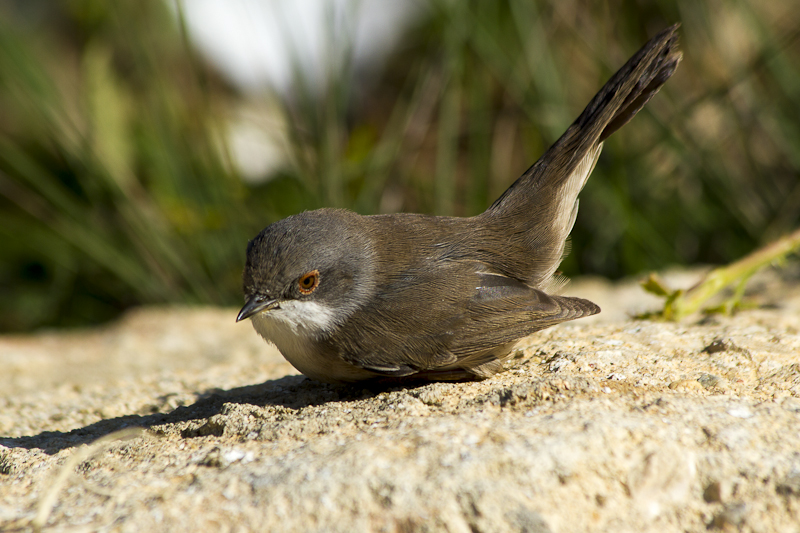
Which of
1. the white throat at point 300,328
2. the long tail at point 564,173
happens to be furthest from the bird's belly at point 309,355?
the long tail at point 564,173

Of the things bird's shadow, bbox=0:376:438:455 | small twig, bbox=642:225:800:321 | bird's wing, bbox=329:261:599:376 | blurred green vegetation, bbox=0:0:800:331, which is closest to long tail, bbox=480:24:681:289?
bird's wing, bbox=329:261:599:376

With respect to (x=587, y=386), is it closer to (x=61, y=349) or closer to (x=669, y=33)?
(x=669, y=33)

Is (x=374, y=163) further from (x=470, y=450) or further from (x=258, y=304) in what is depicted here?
(x=470, y=450)

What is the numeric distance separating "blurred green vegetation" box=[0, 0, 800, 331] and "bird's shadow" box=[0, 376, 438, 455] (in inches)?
90.7

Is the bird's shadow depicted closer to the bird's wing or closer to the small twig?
the bird's wing

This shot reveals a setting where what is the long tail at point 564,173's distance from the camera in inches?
130

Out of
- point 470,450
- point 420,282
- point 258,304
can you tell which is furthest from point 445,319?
point 470,450

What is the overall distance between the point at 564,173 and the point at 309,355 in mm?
1566

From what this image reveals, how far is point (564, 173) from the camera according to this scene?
347 cm

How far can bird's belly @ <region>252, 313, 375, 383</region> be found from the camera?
9.55ft

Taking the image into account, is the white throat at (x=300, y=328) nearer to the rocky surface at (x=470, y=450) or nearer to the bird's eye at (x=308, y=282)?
the bird's eye at (x=308, y=282)

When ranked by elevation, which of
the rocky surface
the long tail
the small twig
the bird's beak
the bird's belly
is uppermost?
the long tail

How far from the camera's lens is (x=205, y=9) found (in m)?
8.91

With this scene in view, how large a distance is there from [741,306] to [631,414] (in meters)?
2.09
